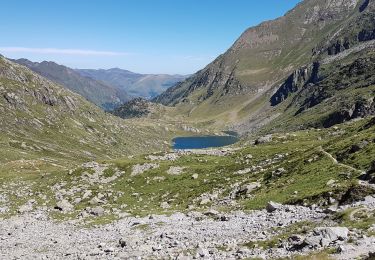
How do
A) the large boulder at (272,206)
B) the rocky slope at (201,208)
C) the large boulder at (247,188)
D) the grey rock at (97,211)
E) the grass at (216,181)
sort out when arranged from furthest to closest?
the grey rock at (97,211) → the large boulder at (247,188) → the grass at (216,181) → the large boulder at (272,206) → the rocky slope at (201,208)

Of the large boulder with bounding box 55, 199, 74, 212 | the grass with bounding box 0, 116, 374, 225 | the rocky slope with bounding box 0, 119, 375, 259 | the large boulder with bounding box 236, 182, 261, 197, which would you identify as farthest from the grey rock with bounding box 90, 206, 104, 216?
the large boulder with bounding box 236, 182, 261, 197

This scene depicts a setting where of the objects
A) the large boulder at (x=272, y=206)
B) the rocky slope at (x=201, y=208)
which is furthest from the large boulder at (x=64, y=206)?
the large boulder at (x=272, y=206)

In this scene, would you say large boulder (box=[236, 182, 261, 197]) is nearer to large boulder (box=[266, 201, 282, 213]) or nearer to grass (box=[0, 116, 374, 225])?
grass (box=[0, 116, 374, 225])

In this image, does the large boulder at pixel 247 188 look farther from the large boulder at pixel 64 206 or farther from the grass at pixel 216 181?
the large boulder at pixel 64 206

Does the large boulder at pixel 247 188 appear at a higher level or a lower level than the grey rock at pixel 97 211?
higher

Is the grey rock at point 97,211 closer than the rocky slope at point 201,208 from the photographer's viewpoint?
No

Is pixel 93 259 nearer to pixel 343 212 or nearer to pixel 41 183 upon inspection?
pixel 343 212

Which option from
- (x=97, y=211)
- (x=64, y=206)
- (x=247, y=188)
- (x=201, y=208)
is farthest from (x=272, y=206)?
(x=64, y=206)

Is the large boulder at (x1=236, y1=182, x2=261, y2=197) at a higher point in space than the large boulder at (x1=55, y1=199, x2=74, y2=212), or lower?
higher

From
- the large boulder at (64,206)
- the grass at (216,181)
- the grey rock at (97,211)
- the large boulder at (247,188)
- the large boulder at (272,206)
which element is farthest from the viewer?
the large boulder at (64,206)

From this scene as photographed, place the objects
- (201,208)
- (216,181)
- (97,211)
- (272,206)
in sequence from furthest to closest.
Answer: (216,181)
(97,211)
(201,208)
(272,206)

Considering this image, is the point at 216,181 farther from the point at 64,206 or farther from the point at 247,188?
the point at 64,206

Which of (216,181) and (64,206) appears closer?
(64,206)

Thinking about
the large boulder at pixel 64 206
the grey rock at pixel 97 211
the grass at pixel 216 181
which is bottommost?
the large boulder at pixel 64 206
